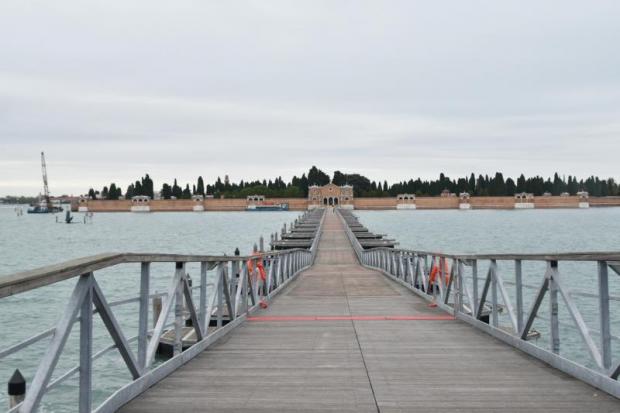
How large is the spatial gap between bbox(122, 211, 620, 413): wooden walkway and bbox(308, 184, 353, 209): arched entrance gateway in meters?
168

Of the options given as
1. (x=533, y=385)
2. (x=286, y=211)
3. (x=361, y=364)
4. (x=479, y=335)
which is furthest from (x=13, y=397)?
(x=286, y=211)

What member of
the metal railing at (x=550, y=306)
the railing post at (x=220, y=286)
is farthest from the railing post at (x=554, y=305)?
the railing post at (x=220, y=286)

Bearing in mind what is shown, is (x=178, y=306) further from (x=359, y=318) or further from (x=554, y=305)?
(x=359, y=318)

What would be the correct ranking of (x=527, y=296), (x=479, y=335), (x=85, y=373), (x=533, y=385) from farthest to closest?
(x=527, y=296) → (x=479, y=335) → (x=533, y=385) → (x=85, y=373)

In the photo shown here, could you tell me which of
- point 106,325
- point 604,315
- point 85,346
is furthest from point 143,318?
point 604,315

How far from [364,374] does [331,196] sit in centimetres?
17258

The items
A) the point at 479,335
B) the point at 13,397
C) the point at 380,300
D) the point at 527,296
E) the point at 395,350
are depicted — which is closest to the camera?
the point at 13,397

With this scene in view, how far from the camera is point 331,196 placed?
178875mm

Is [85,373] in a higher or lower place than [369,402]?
higher

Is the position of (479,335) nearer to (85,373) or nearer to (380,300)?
(380,300)

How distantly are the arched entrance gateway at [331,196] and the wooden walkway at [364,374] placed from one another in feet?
552

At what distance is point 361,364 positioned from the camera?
273 inches

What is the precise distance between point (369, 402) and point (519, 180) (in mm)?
198506

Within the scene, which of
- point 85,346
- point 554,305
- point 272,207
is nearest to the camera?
point 85,346
